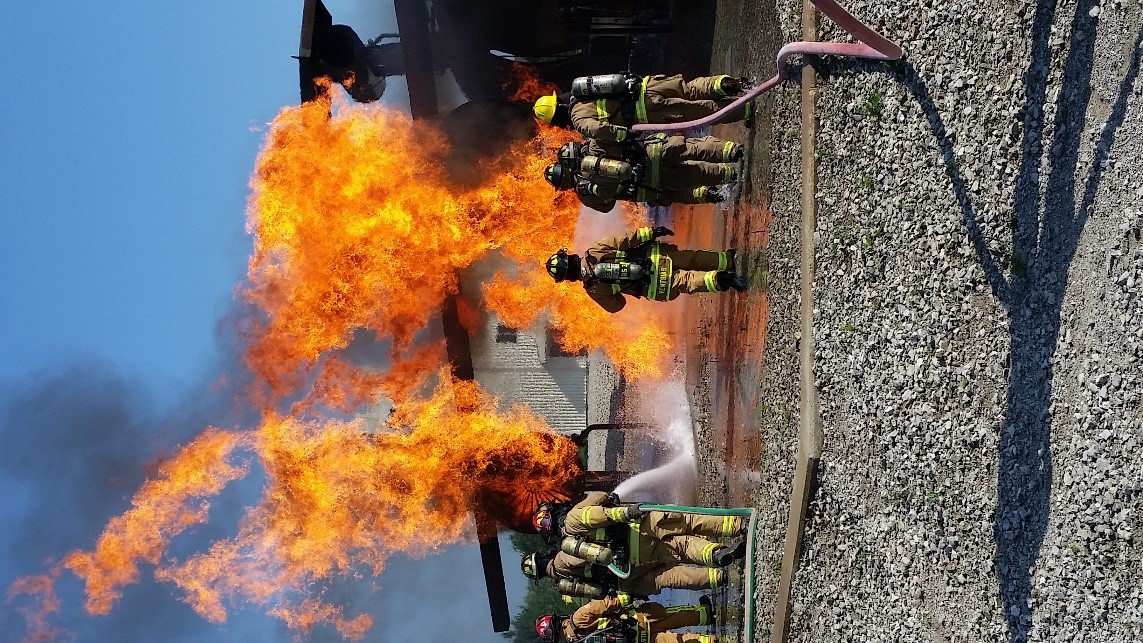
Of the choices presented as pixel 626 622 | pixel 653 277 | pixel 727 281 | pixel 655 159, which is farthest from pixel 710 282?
pixel 626 622

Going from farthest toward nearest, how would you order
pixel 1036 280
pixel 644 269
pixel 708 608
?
Result: pixel 708 608, pixel 644 269, pixel 1036 280

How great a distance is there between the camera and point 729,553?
29.3 ft

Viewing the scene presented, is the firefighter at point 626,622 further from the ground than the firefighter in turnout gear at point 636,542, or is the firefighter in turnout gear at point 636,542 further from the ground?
the firefighter in turnout gear at point 636,542

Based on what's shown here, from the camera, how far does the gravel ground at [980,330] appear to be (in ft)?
17.4

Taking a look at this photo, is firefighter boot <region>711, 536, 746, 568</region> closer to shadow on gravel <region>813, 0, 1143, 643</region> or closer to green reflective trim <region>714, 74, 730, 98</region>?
shadow on gravel <region>813, 0, 1143, 643</region>

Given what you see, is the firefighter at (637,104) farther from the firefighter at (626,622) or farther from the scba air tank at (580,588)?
the firefighter at (626,622)

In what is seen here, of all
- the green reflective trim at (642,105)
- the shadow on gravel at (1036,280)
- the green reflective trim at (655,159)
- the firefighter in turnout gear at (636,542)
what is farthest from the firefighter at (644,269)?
the shadow on gravel at (1036,280)

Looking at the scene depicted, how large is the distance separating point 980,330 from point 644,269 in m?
4.09

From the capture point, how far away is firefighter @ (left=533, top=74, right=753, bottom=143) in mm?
9242

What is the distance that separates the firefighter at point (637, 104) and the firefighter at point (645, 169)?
291mm

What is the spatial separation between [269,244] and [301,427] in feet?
12.1

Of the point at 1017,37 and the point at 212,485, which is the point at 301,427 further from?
the point at 1017,37

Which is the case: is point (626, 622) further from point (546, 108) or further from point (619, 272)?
point (546, 108)

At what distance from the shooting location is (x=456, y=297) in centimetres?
1499
